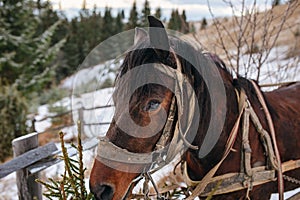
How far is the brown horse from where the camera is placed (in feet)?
4.05

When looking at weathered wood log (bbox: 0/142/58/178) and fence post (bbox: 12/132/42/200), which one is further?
fence post (bbox: 12/132/42/200)

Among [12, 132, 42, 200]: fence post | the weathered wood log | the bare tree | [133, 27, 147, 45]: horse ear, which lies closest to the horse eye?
[133, 27, 147, 45]: horse ear

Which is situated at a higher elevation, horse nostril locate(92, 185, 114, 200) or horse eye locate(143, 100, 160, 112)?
horse eye locate(143, 100, 160, 112)

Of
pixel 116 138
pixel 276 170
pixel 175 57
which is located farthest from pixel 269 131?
pixel 116 138

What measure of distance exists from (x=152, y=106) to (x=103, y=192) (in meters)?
0.40

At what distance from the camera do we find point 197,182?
5.40ft

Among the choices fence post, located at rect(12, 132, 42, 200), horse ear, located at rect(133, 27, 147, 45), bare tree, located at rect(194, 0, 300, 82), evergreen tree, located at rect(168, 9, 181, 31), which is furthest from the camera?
evergreen tree, located at rect(168, 9, 181, 31)

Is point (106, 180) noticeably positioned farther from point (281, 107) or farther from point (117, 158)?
point (281, 107)

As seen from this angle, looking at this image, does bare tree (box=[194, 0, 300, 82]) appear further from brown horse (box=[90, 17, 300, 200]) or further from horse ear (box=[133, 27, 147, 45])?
horse ear (box=[133, 27, 147, 45])

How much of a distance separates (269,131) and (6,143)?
6.42 meters

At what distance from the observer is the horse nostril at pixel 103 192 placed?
1215mm

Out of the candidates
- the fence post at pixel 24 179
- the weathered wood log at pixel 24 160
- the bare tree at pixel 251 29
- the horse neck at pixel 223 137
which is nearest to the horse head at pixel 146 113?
the horse neck at pixel 223 137

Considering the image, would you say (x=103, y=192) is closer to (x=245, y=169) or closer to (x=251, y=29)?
(x=245, y=169)

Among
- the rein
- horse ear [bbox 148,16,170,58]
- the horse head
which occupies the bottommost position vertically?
the rein
